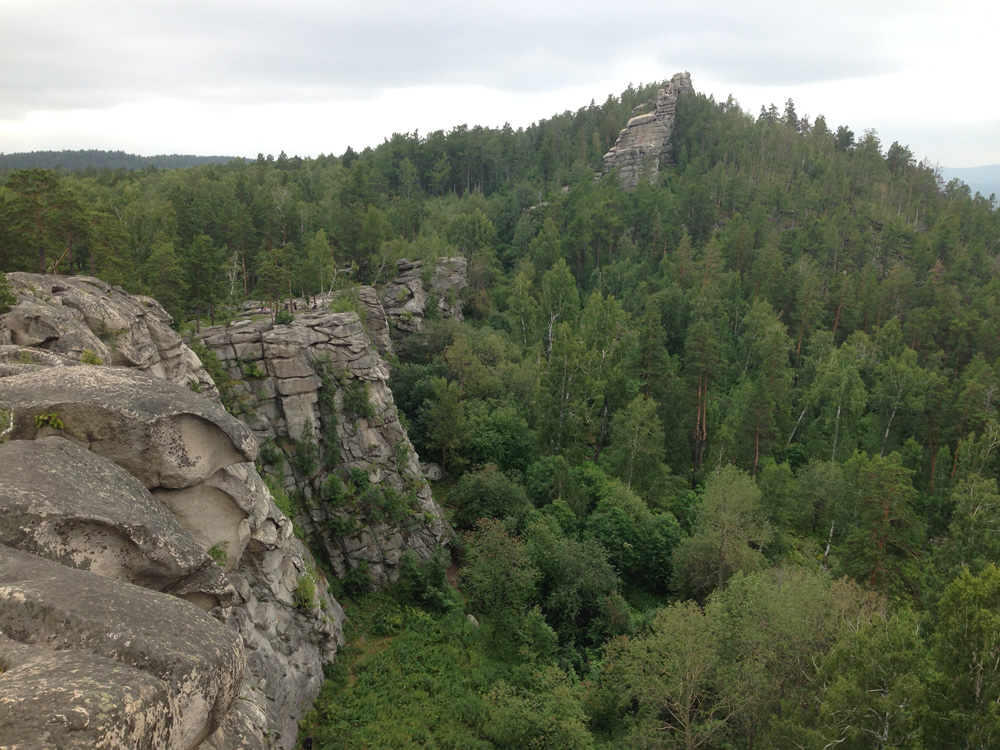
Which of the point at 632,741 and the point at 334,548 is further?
the point at 334,548

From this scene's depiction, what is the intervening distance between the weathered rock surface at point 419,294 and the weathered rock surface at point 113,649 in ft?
154

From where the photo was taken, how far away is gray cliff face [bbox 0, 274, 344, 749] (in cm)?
784

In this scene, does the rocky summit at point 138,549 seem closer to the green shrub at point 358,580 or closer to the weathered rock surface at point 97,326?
the weathered rock surface at point 97,326

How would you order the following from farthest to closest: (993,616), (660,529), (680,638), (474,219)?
(474,219), (660,529), (680,638), (993,616)

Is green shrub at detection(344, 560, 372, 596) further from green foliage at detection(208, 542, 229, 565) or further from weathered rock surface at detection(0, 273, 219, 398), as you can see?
green foliage at detection(208, 542, 229, 565)

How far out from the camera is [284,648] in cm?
2205

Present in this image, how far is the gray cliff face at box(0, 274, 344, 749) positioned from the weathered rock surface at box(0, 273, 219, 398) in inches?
3.0

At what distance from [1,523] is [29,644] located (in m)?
2.75

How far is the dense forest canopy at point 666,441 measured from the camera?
2241 cm

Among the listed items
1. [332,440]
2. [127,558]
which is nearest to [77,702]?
[127,558]

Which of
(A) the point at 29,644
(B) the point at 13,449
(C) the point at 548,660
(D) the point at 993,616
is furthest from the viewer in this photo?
(C) the point at 548,660

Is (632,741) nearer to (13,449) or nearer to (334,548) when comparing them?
(334,548)

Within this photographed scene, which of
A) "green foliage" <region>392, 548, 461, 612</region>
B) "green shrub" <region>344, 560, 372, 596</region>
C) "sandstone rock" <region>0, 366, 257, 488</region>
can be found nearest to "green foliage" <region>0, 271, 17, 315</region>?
"sandstone rock" <region>0, 366, 257, 488</region>

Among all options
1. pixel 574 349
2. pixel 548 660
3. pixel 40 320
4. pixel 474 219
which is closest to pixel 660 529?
pixel 548 660
